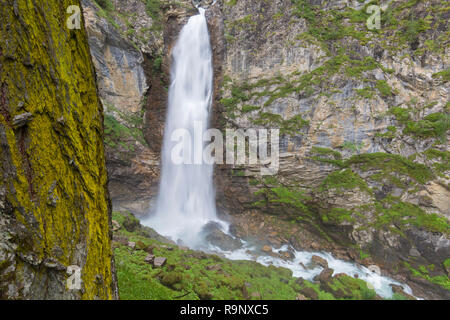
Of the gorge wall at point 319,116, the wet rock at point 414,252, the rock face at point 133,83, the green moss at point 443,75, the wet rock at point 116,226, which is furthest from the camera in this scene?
the rock face at point 133,83

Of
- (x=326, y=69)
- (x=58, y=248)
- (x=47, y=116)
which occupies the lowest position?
(x=58, y=248)

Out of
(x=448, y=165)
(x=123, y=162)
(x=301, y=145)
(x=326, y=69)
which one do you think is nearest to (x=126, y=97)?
(x=123, y=162)

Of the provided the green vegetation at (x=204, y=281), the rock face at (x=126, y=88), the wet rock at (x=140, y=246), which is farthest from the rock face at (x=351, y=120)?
the wet rock at (x=140, y=246)

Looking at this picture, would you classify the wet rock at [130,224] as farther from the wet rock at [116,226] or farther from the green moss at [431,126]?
the green moss at [431,126]

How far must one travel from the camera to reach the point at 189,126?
50.9 ft

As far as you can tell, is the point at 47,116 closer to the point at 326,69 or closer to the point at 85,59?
the point at 85,59

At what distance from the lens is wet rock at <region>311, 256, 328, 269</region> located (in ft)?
32.2

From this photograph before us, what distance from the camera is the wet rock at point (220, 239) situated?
36.9ft

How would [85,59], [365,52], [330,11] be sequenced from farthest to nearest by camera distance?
[330,11], [365,52], [85,59]

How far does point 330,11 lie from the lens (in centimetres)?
1282

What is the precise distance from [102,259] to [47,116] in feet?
6.49

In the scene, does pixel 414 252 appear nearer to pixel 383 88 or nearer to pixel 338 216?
pixel 338 216

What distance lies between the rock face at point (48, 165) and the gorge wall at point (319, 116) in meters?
11.3
